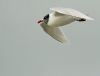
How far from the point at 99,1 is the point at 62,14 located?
1254 millimetres

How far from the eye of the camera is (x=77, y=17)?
3.58ft

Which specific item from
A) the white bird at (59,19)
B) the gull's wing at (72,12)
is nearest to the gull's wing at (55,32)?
the white bird at (59,19)

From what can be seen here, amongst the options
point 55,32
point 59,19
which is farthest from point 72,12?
point 55,32

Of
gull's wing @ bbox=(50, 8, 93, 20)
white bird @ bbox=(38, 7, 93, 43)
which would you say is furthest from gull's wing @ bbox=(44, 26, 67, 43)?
gull's wing @ bbox=(50, 8, 93, 20)

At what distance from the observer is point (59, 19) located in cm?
115

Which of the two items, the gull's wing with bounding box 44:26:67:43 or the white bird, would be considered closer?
the white bird

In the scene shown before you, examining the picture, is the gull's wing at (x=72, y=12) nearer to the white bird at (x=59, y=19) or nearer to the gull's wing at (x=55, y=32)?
the white bird at (x=59, y=19)

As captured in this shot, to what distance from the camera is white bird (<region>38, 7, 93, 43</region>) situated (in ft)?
3.51

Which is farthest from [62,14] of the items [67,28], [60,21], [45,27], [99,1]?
[67,28]

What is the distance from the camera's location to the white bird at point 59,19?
1.07 metres

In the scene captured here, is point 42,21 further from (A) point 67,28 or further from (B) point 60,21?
(A) point 67,28

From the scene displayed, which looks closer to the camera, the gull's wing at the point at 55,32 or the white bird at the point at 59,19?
the white bird at the point at 59,19

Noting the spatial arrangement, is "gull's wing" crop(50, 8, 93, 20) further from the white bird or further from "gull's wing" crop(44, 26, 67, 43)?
"gull's wing" crop(44, 26, 67, 43)

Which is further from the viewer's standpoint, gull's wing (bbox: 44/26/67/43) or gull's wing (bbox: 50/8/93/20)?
gull's wing (bbox: 44/26/67/43)
